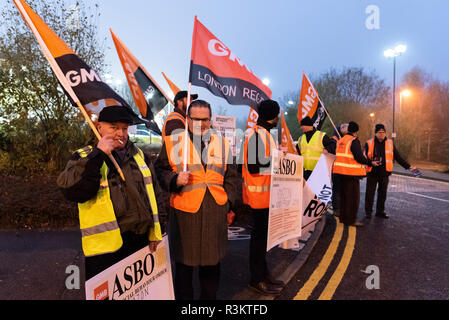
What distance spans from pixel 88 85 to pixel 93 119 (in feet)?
1.02

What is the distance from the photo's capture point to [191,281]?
2.84m

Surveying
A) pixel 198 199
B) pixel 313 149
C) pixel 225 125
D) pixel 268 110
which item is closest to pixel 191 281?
pixel 198 199

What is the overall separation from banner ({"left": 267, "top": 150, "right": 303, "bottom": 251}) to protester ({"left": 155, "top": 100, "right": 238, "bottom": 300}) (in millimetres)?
806

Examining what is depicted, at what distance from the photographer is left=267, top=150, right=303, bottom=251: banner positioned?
3.48m

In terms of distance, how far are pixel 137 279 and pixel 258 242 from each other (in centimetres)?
159

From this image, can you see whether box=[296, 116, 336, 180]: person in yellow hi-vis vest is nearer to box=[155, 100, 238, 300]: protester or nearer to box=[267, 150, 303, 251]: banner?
box=[267, 150, 303, 251]: banner

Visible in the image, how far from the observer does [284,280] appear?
387 centimetres

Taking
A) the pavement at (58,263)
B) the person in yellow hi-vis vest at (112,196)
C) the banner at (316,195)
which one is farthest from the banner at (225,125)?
the person in yellow hi-vis vest at (112,196)

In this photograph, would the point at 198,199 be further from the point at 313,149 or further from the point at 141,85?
the point at 313,149

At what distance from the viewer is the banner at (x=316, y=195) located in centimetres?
448

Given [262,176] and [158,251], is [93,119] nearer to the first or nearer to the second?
[158,251]

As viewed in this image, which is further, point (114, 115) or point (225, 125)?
point (225, 125)

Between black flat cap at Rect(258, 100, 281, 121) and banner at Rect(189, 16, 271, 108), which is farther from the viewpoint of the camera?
black flat cap at Rect(258, 100, 281, 121)

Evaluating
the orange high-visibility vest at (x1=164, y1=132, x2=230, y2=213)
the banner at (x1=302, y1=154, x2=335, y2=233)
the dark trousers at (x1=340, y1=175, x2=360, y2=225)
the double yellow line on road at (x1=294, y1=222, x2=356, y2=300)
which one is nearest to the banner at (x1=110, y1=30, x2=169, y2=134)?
the orange high-visibility vest at (x1=164, y1=132, x2=230, y2=213)
